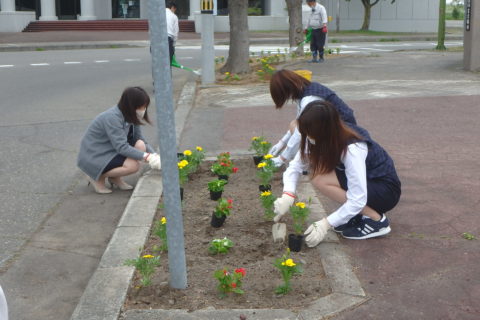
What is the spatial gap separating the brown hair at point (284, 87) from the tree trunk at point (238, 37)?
30.5 ft

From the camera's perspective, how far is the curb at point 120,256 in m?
3.55

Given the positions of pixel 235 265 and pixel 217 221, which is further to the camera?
pixel 217 221

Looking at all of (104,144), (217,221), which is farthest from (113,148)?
(217,221)

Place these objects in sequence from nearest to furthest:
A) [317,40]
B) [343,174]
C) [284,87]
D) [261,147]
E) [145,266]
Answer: [145,266] < [343,174] < [284,87] < [261,147] < [317,40]

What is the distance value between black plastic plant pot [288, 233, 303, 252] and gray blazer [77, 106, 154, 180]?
208 centimetres

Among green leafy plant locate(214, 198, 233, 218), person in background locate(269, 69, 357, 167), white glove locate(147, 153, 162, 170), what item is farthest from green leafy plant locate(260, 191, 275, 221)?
white glove locate(147, 153, 162, 170)

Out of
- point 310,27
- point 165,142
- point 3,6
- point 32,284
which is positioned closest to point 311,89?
point 165,142

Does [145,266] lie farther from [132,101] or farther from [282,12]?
[282,12]

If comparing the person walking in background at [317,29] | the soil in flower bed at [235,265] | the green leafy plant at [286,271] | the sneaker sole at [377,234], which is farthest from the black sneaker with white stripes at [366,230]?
the person walking in background at [317,29]

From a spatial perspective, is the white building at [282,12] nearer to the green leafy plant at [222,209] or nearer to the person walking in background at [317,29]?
the person walking in background at [317,29]

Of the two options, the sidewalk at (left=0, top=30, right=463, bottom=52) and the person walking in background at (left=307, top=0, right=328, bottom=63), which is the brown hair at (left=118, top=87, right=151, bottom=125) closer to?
the person walking in background at (left=307, top=0, right=328, bottom=63)

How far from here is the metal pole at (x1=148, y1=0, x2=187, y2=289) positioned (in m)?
3.31

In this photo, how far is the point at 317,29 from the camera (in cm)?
1727

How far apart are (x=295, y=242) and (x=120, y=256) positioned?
1.15 metres
